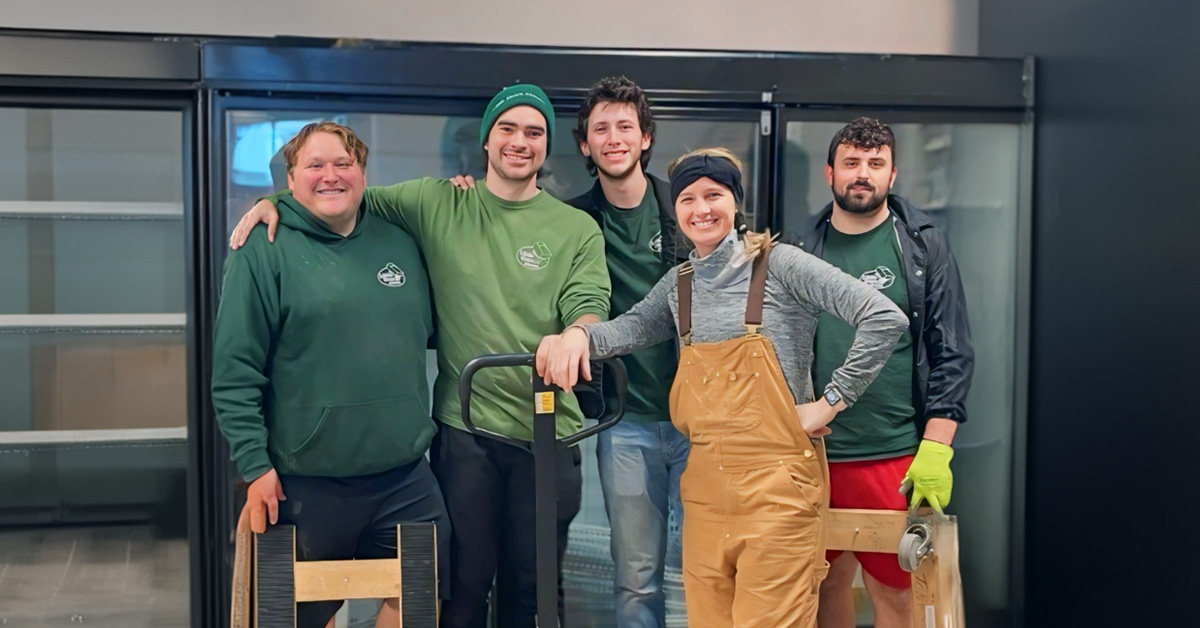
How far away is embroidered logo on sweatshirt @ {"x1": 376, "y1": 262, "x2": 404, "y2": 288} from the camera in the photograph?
2.76m

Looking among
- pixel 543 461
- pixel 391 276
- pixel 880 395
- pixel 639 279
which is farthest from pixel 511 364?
pixel 880 395

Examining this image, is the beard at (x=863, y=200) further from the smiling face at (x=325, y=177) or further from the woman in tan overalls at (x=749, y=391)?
the smiling face at (x=325, y=177)

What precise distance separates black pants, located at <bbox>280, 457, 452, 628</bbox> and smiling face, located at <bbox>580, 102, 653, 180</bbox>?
101 centimetres

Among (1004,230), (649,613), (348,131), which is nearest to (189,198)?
(348,131)

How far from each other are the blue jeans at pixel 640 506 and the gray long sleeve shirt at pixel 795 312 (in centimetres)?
39

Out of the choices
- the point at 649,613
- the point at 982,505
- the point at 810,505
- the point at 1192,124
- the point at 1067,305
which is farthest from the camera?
the point at 982,505

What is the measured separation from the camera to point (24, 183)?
120 inches

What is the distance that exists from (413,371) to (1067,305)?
2.02 meters

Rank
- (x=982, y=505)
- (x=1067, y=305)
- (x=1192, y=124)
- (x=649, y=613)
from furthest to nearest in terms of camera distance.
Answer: (x=982, y=505) < (x=1067, y=305) < (x=649, y=613) < (x=1192, y=124)

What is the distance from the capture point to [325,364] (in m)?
2.70

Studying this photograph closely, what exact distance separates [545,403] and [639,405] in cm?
47

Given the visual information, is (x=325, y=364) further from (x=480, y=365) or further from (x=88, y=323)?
(x=88, y=323)

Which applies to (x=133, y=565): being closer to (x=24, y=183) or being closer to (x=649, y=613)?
(x=24, y=183)

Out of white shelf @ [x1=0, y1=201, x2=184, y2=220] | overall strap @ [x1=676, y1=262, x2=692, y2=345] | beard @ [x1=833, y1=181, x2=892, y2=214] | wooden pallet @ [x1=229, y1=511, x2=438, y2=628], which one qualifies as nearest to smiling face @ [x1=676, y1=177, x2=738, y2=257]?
overall strap @ [x1=676, y1=262, x2=692, y2=345]
